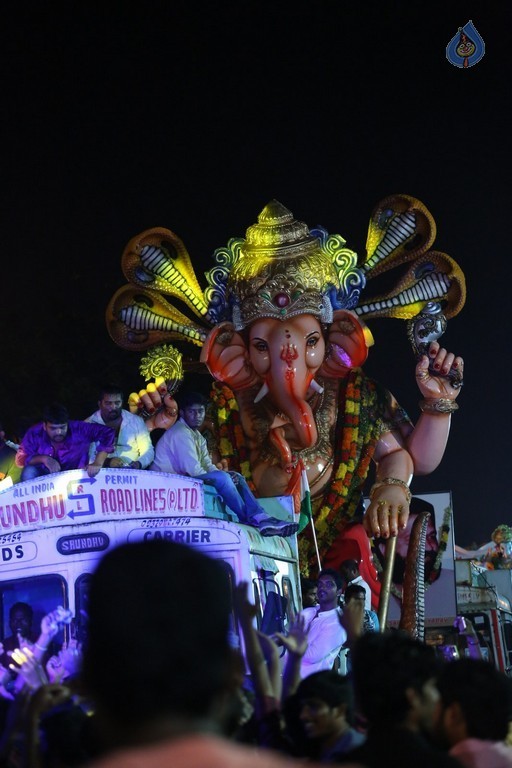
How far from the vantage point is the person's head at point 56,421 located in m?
9.09

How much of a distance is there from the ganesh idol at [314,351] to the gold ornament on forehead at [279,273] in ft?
0.05

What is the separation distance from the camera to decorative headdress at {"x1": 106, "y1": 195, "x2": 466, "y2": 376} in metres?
12.4

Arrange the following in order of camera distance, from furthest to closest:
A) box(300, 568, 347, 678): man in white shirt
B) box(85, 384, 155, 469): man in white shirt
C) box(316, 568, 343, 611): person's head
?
box(85, 384, 155, 469): man in white shirt, box(316, 568, 343, 611): person's head, box(300, 568, 347, 678): man in white shirt

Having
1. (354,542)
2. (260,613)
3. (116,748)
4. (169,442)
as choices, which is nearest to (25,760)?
(116,748)

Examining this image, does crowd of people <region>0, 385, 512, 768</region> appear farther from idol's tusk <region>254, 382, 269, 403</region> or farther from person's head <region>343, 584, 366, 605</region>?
idol's tusk <region>254, 382, 269, 403</region>

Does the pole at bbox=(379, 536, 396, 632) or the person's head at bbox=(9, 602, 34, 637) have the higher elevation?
the pole at bbox=(379, 536, 396, 632)

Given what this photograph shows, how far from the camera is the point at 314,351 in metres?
12.3

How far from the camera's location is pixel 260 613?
8195 mm

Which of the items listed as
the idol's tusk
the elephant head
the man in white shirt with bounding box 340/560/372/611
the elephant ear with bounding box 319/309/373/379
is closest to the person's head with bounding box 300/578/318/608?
the man in white shirt with bounding box 340/560/372/611

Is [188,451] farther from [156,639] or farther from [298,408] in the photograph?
[156,639]

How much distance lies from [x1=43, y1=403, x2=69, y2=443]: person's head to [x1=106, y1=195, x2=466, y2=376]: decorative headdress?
3.73 meters

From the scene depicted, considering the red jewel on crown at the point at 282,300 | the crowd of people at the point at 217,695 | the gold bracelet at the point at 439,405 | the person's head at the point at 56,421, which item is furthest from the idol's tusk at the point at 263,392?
the crowd of people at the point at 217,695

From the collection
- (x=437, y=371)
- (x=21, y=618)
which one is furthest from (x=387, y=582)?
(x=21, y=618)

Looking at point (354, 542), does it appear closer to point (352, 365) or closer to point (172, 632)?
point (352, 365)
